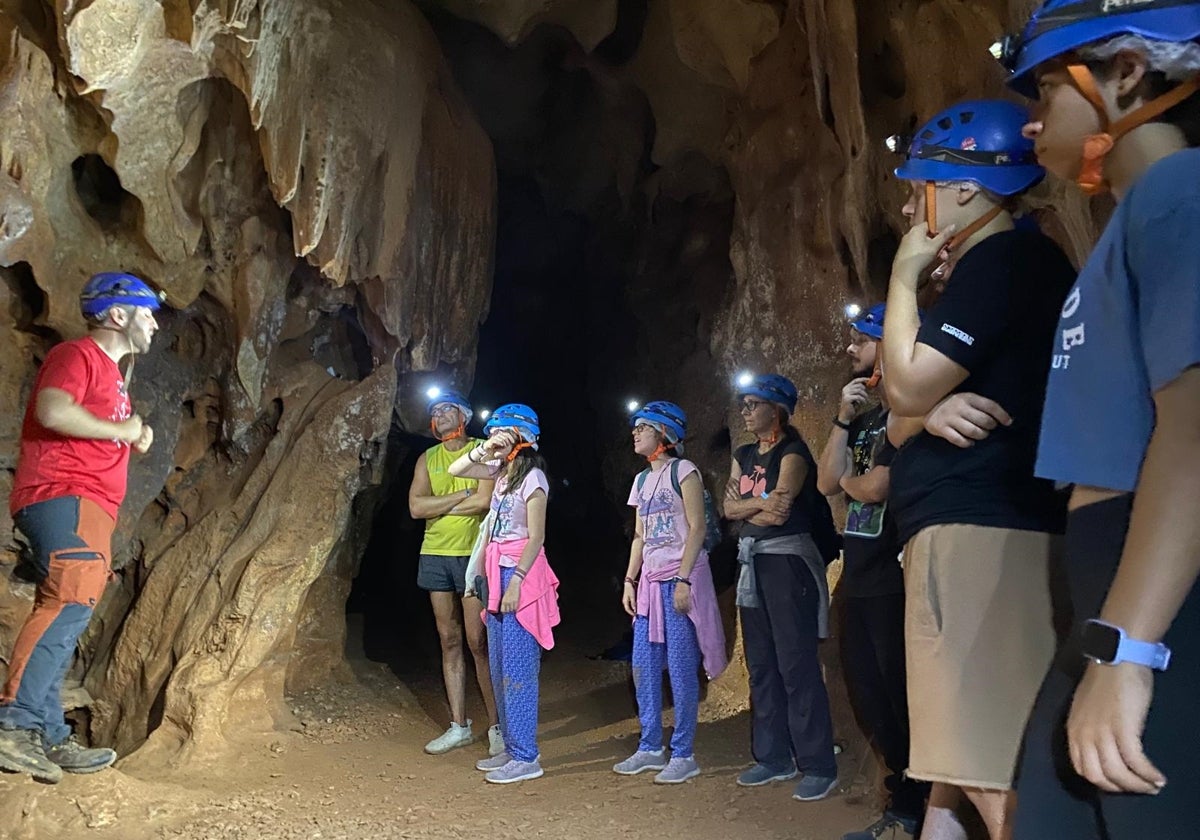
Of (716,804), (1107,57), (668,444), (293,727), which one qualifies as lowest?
(293,727)

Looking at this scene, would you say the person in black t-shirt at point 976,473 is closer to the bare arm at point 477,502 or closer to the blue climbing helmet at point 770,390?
the blue climbing helmet at point 770,390

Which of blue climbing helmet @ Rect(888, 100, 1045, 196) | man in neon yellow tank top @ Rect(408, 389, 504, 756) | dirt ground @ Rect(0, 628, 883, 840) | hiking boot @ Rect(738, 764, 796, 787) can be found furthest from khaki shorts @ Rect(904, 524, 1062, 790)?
man in neon yellow tank top @ Rect(408, 389, 504, 756)

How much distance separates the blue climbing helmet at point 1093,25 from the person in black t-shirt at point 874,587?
192 centimetres

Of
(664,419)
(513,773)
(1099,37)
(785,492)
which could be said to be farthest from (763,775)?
(1099,37)

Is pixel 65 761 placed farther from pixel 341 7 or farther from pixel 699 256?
pixel 699 256

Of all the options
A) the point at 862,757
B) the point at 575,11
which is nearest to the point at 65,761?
the point at 862,757

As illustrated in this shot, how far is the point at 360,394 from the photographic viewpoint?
272 inches

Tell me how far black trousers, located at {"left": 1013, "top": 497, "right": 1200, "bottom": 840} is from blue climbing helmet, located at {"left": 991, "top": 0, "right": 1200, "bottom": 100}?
0.73 metres

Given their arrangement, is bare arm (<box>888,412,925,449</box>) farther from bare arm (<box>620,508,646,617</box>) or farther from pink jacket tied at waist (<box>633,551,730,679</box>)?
bare arm (<box>620,508,646,617</box>)

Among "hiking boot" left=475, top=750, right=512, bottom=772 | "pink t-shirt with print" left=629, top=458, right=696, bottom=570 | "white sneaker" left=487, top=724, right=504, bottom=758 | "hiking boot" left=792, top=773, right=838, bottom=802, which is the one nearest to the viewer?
"hiking boot" left=792, top=773, right=838, bottom=802

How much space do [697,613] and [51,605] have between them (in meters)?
3.13

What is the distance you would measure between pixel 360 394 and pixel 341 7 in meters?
2.70

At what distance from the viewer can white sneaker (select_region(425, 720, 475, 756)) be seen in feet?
19.0

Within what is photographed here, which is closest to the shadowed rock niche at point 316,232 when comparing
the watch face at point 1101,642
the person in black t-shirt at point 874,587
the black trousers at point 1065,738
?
the person in black t-shirt at point 874,587
